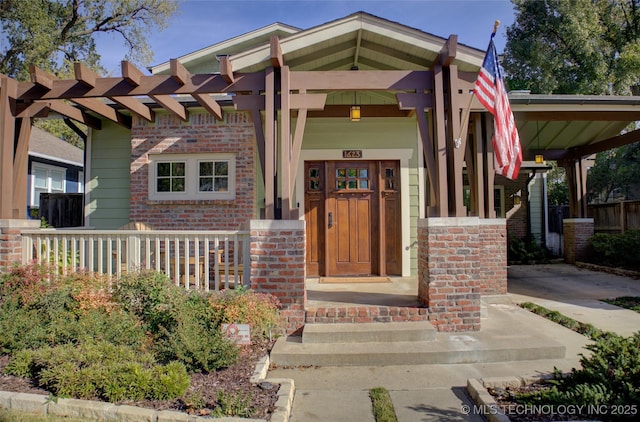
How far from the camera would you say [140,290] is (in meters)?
4.45

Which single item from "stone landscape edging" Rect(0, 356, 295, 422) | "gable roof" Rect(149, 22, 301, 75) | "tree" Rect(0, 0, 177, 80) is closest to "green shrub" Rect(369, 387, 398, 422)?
"stone landscape edging" Rect(0, 356, 295, 422)

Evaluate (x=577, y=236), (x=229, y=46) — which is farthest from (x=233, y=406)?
(x=577, y=236)

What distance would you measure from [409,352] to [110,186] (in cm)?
619

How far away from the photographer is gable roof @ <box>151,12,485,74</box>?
486cm

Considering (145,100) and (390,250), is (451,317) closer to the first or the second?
(390,250)

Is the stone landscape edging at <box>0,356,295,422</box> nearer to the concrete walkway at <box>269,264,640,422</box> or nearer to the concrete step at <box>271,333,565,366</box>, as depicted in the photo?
the concrete walkway at <box>269,264,640,422</box>

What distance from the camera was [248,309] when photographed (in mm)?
4012

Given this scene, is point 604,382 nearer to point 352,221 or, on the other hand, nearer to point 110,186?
point 352,221

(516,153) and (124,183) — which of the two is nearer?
(516,153)

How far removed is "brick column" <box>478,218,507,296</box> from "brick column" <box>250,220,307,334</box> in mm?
3513

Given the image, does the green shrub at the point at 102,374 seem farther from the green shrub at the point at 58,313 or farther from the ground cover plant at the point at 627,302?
the ground cover plant at the point at 627,302

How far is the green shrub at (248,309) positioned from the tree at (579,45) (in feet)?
60.3

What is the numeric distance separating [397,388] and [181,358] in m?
1.96

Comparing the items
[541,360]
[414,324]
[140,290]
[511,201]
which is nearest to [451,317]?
[414,324]
